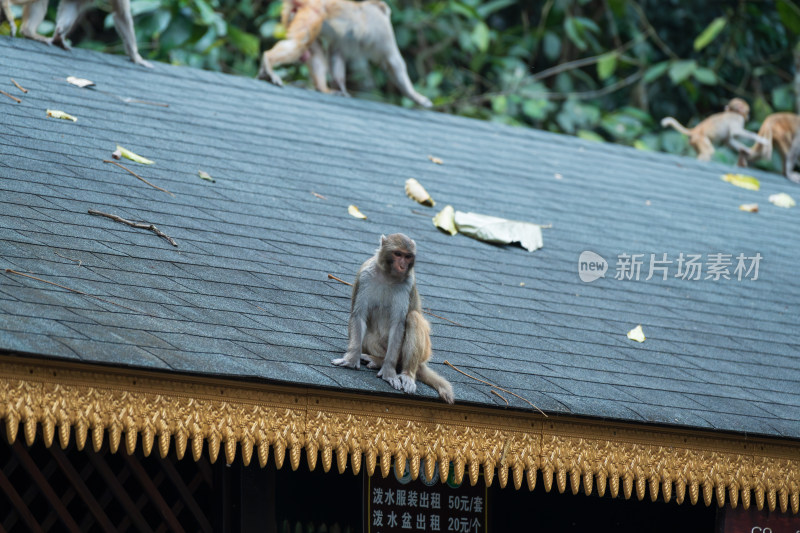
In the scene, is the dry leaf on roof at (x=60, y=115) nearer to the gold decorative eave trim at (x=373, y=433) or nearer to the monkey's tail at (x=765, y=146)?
the gold decorative eave trim at (x=373, y=433)

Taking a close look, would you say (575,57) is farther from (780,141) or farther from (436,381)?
(436,381)

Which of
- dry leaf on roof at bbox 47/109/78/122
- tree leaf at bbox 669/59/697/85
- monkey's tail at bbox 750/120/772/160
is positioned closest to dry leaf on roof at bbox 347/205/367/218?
dry leaf on roof at bbox 47/109/78/122

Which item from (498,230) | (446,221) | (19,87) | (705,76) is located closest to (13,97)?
(19,87)

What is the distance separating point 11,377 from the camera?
493 cm

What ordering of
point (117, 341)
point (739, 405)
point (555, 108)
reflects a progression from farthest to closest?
point (555, 108), point (739, 405), point (117, 341)

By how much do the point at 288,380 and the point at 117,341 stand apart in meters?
0.78

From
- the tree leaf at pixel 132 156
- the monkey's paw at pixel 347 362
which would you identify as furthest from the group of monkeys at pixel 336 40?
the monkey's paw at pixel 347 362

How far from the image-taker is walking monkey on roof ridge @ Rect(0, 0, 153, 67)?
35.4 ft

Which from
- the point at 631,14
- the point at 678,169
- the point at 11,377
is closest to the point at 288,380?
the point at 11,377

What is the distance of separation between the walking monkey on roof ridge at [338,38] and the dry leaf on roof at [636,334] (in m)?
5.85

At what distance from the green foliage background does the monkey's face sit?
11.9m

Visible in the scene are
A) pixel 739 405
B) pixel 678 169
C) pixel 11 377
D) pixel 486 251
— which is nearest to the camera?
pixel 11 377

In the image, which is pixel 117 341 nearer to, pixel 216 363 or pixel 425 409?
pixel 216 363

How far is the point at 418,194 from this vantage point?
9.40 meters
